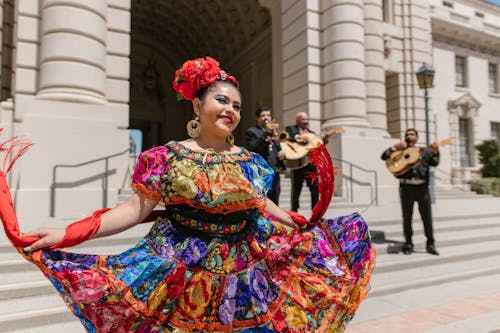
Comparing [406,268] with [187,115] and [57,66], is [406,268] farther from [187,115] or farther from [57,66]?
[187,115]

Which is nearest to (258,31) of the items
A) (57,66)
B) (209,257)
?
(57,66)

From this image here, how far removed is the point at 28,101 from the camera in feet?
22.3

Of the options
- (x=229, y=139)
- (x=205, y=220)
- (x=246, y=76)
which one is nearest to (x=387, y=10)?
(x=246, y=76)

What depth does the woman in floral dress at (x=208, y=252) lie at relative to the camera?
156cm

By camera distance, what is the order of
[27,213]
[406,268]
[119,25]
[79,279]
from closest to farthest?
[79,279]
[406,268]
[27,213]
[119,25]

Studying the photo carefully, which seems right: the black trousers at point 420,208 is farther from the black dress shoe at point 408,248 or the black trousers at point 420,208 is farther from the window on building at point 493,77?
the window on building at point 493,77

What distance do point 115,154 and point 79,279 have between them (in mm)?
6158

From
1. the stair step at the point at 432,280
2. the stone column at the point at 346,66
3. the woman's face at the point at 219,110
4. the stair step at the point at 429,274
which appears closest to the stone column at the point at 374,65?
the stone column at the point at 346,66

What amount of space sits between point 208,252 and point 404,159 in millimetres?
4927

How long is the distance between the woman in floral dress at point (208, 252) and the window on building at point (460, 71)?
22.3m

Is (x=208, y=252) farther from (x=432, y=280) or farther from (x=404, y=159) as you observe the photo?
(x=404, y=159)

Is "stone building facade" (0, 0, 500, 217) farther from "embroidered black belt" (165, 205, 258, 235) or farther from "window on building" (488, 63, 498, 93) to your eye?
"embroidered black belt" (165, 205, 258, 235)

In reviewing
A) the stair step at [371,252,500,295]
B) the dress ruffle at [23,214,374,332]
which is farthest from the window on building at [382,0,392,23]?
the dress ruffle at [23,214,374,332]

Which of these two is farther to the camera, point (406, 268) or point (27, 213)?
point (27, 213)
